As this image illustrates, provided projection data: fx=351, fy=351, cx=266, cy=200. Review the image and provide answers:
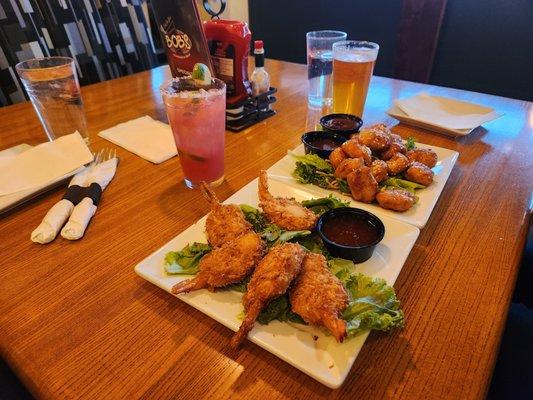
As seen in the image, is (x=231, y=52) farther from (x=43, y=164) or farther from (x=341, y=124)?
(x=43, y=164)

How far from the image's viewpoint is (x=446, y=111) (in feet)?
5.41

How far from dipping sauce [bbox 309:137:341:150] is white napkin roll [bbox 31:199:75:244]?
83 centimetres

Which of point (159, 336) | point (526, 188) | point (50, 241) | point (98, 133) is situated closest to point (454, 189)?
point (526, 188)

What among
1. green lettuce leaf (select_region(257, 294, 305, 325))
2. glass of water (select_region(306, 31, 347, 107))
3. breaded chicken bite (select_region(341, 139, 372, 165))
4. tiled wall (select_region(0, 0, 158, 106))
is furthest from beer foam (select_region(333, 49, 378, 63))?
tiled wall (select_region(0, 0, 158, 106))

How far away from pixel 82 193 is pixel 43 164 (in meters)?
0.23

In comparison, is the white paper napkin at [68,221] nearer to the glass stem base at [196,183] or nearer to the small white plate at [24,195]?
the small white plate at [24,195]

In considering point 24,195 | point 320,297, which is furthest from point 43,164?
point 320,297

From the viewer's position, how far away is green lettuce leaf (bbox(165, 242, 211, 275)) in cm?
79

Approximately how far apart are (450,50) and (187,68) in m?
2.95

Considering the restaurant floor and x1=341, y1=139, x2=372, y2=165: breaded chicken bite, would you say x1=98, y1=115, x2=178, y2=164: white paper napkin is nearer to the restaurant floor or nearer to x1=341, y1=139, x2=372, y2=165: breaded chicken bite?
x1=341, y1=139, x2=372, y2=165: breaded chicken bite

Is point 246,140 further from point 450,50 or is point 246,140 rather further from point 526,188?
point 450,50

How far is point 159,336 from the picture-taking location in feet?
2.29

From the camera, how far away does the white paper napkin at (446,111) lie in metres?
1.52

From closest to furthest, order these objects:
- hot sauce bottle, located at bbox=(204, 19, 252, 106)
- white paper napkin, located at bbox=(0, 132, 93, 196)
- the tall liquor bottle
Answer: white paper napkin, located at bbox=(0, 132, 93, 196) → the tall liquor bottle → hot sauce bottle, located at bbox=(204, 19, 252, 106)
